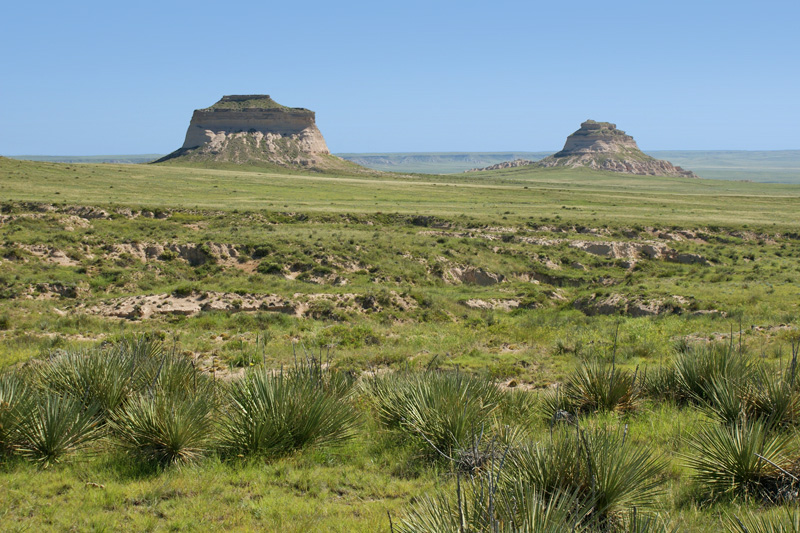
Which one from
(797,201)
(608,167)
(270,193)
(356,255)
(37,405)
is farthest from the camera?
(608,167)

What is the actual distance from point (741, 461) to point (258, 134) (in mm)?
141968

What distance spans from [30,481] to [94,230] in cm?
3290

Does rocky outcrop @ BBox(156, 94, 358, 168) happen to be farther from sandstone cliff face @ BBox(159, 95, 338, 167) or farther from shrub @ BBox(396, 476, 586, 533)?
shrub @ BBox(396, 476, 586, 533)

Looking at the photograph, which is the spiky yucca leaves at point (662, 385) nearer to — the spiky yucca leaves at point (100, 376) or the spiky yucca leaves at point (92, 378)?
the spiky yucca leaves at point (100, 376)

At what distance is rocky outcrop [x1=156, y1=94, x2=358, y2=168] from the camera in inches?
5182

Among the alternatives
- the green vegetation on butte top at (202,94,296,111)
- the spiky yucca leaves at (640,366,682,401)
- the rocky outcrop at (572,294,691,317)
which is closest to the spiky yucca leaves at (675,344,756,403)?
the spiky yucca leaves at (640,366,682,401)

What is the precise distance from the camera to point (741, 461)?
5.84 meters

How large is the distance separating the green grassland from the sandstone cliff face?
235 feet

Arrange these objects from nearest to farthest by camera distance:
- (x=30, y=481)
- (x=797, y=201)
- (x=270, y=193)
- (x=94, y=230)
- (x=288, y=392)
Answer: (x=30, y=481) → (x=288, y=392) → (x=94, y=230) → (x=270, y=193) → (x=797, y=201)

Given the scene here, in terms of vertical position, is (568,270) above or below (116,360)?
below

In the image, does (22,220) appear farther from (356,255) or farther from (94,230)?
(356,255)

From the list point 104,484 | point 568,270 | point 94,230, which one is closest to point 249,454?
point 104,484

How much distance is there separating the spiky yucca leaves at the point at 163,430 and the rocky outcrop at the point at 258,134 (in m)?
126

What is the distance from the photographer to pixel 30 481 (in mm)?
6402
